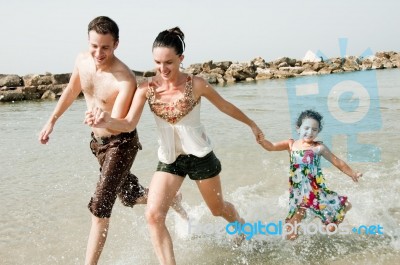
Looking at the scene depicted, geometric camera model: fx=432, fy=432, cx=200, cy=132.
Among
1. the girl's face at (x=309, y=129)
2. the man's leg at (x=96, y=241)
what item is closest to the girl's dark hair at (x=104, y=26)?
the man's leg at (x=96, y=241)

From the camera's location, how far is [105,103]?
386 cm

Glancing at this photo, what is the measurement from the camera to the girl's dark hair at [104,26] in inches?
140

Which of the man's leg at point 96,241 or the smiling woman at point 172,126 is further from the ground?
the smiling woman at point 172,126

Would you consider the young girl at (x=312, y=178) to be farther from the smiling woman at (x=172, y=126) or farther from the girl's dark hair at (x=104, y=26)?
the girl's dark hair at (x=104, y=26)

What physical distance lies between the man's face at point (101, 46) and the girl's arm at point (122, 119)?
398 millimetres

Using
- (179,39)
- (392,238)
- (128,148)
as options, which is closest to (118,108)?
(128,148)

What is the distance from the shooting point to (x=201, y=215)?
553cm

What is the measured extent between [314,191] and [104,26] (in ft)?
8.58

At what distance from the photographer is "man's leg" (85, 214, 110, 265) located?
3.70m

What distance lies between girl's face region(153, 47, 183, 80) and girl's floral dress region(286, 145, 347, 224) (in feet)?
5.54

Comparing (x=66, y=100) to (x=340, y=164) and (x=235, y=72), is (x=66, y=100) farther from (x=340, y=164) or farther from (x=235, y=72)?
(x=235, y=72)

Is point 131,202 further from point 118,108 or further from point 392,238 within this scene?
point 392,238

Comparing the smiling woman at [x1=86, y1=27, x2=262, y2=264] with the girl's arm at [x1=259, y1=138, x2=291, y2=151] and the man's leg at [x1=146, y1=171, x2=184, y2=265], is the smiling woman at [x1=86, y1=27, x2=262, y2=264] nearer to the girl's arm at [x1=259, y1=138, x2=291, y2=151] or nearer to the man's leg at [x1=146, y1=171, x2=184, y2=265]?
the man's leg at [x1=146, y1=171, x2=184, y2=265]

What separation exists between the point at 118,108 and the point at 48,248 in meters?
2.00
